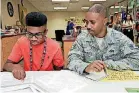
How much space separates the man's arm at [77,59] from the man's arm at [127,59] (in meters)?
A: 0.23

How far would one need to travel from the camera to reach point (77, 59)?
1695 millimetres

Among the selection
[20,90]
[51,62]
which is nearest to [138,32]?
[51,62]

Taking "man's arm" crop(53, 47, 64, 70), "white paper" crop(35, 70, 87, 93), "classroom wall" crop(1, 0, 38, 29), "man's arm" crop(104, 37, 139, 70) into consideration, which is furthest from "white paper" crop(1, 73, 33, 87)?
"classroom wall" crop(1, 0, 38, 29)

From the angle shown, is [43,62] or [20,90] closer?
[20,90]

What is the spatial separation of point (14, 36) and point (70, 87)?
17.9ft

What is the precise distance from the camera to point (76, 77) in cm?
139

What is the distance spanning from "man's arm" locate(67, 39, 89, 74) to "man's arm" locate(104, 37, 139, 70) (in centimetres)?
23

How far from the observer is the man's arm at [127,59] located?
5.19 ft

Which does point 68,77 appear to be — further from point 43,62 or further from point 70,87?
point 43,62

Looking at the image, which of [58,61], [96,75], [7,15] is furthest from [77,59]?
[7,15]

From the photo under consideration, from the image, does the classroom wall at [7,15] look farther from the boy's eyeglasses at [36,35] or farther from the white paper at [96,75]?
the white paper at [96,75]

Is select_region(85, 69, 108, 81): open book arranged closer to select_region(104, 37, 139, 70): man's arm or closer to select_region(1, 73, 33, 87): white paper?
select_region(104, 37, 139, 70): man's arm

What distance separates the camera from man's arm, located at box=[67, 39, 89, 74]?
1463mm

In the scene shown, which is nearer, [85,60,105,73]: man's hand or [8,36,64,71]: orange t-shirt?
[85,60,105,73]: man's hand
